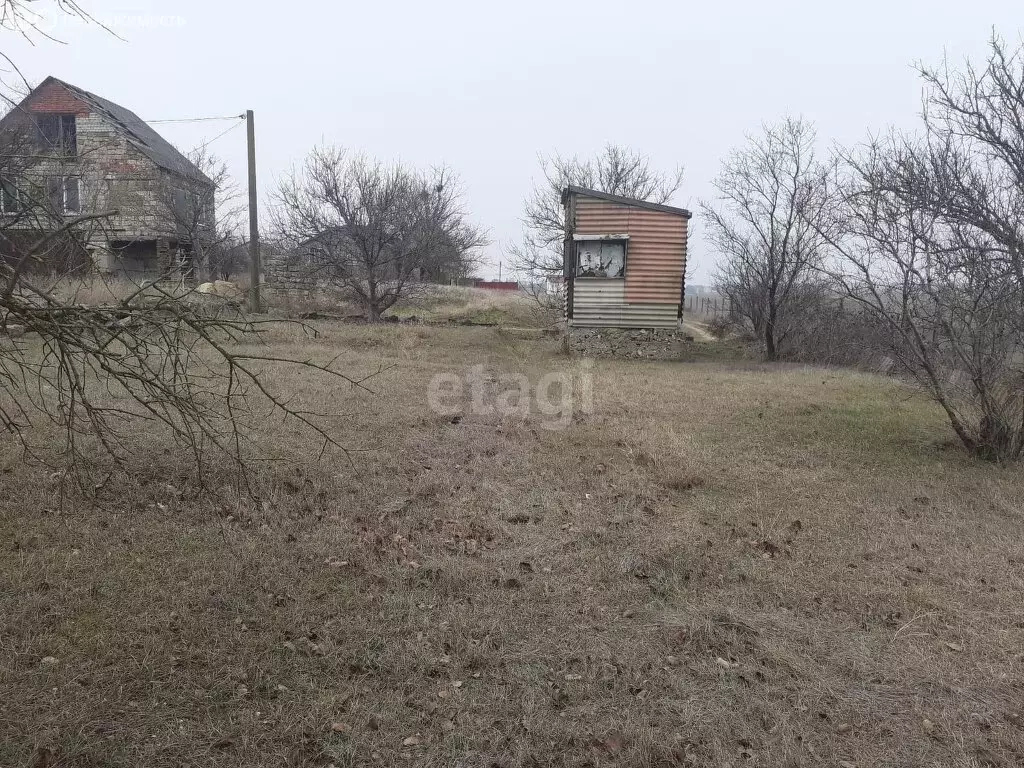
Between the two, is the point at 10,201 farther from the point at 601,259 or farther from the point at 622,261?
the point at 622,261

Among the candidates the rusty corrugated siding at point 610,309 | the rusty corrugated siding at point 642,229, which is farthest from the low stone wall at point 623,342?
the rusty corrugated siding at point 642,229

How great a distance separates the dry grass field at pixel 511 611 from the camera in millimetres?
2496

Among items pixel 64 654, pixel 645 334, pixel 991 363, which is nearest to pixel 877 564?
pixel 991 363

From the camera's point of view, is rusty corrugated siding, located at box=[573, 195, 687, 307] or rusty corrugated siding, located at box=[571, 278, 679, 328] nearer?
rusty corrugated siding, located at box=[573, 195, 687, 307]

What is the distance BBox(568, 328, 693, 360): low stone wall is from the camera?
1617 centimetres

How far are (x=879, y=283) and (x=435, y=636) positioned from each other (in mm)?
6034

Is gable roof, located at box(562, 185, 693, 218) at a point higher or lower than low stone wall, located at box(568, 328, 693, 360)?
higher

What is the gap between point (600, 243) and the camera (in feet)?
51.5

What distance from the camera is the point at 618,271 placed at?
15.8 meters

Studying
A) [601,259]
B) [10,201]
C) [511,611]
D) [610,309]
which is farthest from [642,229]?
[10,201]

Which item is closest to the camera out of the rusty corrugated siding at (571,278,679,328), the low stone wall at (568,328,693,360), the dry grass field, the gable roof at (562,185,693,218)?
the dry grass field

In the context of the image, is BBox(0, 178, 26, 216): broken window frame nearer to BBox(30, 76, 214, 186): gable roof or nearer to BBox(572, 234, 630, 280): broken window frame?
BBox(572, 234, 630, 280): broken window frame

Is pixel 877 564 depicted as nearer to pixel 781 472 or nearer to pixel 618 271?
pixel 781 472

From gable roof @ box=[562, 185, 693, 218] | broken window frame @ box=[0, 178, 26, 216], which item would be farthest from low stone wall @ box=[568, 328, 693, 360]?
broken window frame @ box=[0, 178, 26, 216]
